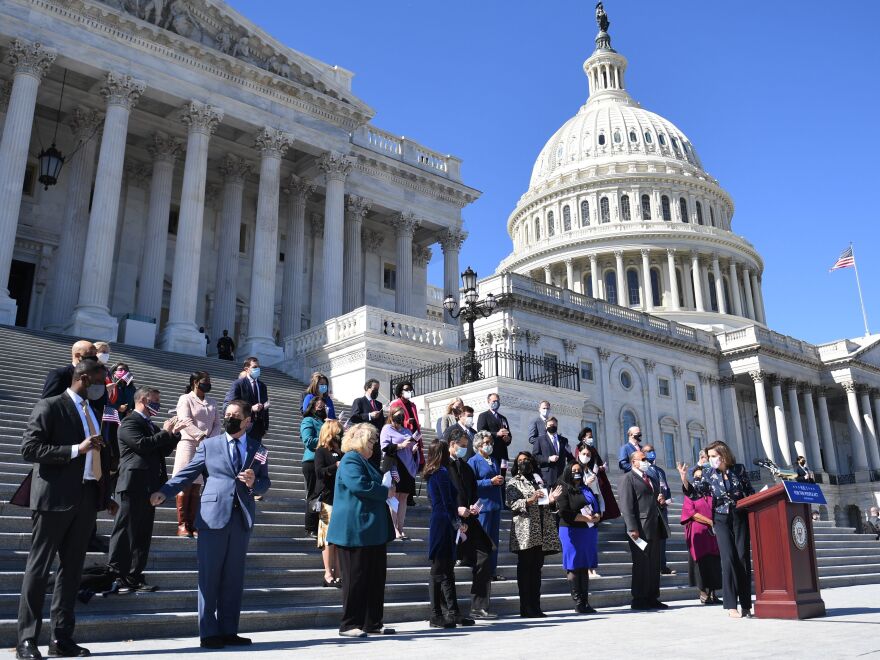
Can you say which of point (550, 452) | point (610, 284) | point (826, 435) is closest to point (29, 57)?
point (550, 452)

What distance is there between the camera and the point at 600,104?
332 feet

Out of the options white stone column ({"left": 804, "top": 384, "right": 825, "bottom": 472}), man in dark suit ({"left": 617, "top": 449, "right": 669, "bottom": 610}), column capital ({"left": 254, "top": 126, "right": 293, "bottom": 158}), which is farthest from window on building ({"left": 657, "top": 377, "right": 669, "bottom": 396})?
man in dark suit ({"left": 617, "top": 449, "right": 669, "bottom": 610})

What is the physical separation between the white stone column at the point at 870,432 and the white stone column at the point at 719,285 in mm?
16347

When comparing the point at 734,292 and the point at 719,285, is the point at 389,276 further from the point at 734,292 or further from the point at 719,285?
the point at 734,292

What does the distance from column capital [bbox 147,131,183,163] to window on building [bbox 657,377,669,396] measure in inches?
1394

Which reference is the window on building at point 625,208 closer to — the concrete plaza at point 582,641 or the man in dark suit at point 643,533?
the man in dark suit at point 643,533

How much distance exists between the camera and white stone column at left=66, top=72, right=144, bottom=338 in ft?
84.2

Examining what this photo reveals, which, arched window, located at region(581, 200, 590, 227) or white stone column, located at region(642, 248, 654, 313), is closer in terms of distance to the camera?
white stone column, located at region(642, 248, 654, 313)

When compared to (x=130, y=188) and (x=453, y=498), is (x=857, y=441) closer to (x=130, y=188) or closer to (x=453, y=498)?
(x=130, y=188)

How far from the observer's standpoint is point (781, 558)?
30.8 ft

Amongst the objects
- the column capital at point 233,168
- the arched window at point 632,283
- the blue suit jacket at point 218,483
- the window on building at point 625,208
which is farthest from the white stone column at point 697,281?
the blue suit jacket at point 218,483

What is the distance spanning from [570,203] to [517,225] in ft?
28.7

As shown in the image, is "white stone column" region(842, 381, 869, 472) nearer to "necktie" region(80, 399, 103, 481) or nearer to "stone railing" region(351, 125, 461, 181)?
"stone railing" region(351, 125, 461, 181)

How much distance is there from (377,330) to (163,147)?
42.4 ft
